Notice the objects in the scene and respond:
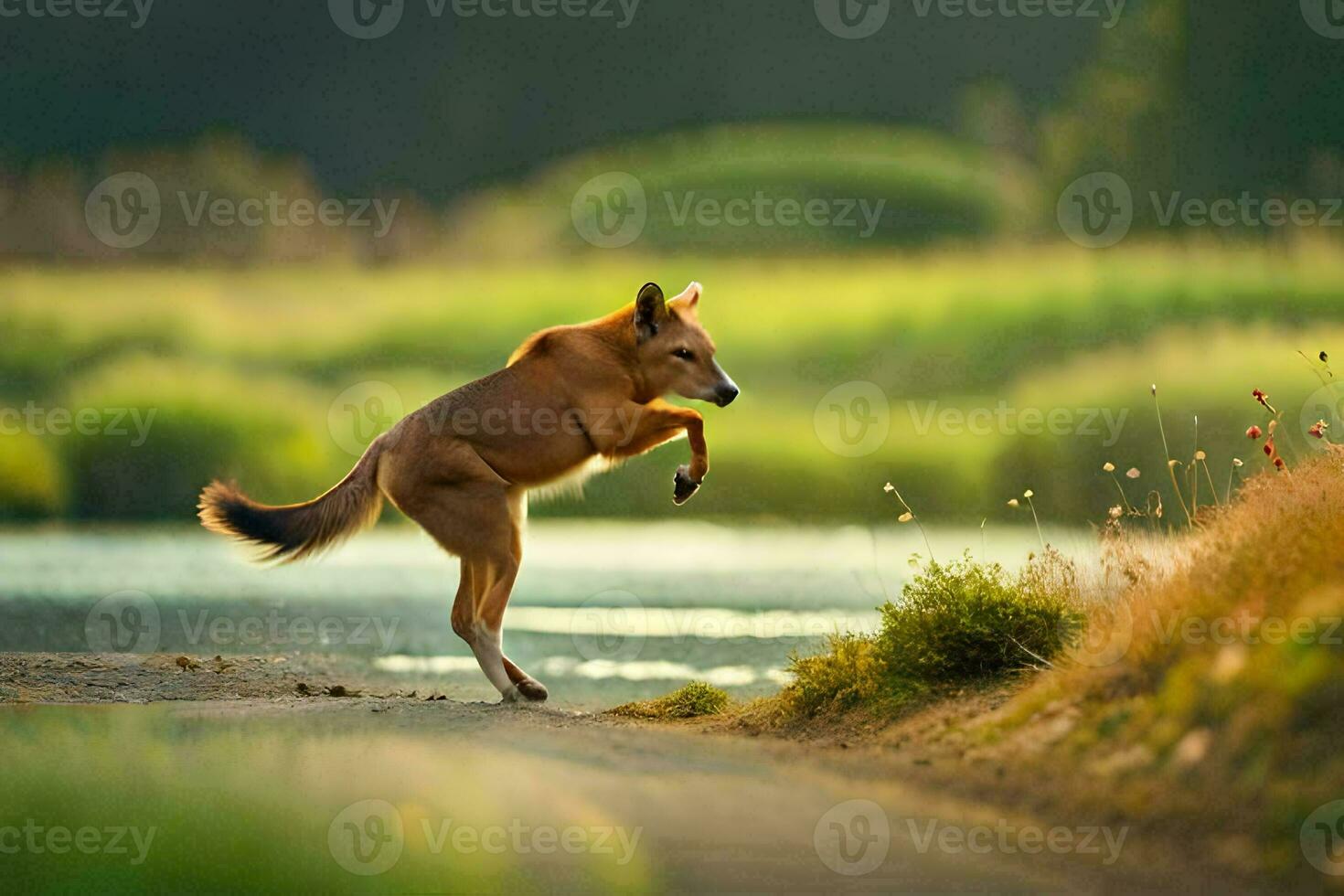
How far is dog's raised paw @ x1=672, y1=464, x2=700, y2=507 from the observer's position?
13.3 metres

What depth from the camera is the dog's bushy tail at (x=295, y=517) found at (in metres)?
13.5

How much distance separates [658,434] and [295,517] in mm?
3733

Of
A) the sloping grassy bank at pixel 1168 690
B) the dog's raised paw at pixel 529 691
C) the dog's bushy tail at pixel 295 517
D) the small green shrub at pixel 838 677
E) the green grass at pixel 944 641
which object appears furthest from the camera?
the dog's raised paw at pixel 529 691

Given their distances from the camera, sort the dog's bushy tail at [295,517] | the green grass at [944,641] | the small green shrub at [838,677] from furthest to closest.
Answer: the dog's bushy tail at [295,517] < the small green shrub at [838,677] < the green grass at [944,641]

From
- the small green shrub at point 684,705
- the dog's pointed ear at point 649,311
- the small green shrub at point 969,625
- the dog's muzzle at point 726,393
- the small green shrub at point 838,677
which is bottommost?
the small green shrub at point 684,705

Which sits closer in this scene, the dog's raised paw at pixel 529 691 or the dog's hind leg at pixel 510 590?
the dog's hind leg at pixel 510 590

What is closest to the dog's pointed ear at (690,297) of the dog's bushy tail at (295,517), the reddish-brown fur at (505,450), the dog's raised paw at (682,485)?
the reddish-brown fur at (505,450)

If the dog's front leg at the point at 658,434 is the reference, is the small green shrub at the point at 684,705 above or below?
below

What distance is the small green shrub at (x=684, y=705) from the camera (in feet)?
44.4

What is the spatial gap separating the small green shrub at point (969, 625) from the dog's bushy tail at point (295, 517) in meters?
5.40

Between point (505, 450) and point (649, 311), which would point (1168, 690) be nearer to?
point (649, 311)

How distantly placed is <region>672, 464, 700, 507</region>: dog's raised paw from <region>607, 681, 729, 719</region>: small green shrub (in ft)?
6.43

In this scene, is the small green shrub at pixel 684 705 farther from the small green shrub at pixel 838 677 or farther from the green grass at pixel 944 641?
the green grass at pixel 944 641

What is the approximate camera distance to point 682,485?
13.4m
